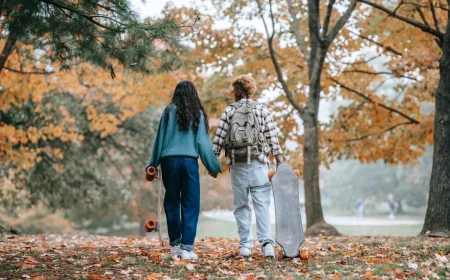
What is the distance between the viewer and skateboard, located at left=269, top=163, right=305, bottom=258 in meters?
6.06

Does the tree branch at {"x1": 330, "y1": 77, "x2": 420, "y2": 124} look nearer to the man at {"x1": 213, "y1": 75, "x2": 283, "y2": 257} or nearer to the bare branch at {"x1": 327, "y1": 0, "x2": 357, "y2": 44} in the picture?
the bare branch at {"x1": 327, "y1": 0, "x2": 357, "y2": 44}

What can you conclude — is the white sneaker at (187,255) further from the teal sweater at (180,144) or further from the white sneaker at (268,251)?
the teal sweater at (180,144)

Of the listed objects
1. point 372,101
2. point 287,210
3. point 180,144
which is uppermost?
point 372,101

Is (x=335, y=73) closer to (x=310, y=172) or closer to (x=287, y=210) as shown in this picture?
(x=310, y=172)

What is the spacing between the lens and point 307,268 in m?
5.57

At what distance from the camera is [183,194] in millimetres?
6188

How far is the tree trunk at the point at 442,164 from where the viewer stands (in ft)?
30.2

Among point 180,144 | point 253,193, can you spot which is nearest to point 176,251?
point 253,193

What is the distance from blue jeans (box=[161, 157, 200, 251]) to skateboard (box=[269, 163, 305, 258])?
0.85m

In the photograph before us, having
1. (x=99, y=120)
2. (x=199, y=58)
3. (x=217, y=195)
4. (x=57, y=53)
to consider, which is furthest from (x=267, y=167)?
(x=217, y=195)

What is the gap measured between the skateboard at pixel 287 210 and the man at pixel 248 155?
16 cm

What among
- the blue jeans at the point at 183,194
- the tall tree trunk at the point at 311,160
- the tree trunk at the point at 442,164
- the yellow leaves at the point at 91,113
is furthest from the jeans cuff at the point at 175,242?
the yellow leaves at the point at 91,113

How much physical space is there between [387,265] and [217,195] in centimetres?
2542

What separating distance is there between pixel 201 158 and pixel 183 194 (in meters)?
0.44
